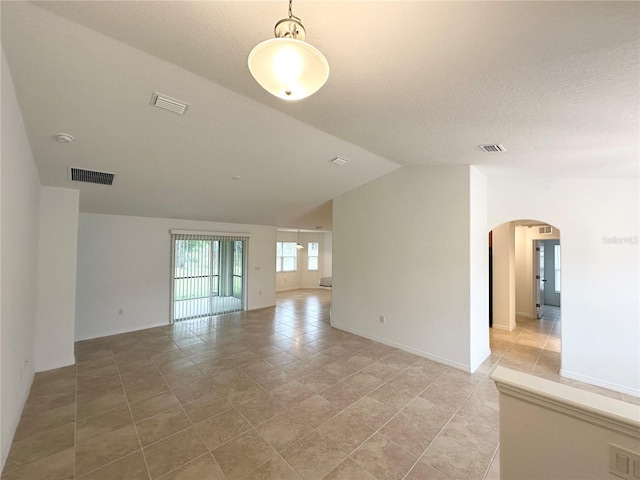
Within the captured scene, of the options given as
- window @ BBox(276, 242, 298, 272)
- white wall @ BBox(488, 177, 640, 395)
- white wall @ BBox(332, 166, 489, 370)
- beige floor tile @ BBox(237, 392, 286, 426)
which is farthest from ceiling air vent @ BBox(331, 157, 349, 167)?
window @ BBox(276, 242, 298, 272)

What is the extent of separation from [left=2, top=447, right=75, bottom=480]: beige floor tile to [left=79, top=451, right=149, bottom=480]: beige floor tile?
7.3 inches

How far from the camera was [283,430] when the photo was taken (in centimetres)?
254

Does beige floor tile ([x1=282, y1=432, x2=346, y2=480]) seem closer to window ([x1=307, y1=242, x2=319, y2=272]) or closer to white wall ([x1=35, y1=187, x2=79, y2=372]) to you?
white wall ([x1=35, y1=187, x2=79, y2=372])

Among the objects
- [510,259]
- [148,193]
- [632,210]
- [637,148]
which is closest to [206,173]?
[148,193]

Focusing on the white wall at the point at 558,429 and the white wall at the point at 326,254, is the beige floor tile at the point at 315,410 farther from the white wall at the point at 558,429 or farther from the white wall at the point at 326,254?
the white wall at the point at 326,254

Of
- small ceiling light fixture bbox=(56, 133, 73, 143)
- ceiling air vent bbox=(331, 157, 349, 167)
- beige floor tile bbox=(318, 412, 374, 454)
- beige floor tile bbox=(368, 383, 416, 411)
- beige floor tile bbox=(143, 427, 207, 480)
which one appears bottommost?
beige floor tile bbox=(368, 383, 416, 411)

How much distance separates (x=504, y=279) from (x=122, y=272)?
7.98m

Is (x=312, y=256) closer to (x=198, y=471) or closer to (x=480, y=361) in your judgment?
(x=480, y=361)

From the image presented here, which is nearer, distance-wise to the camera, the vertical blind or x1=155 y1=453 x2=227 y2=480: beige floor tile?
x1=155 y1=453 x2=227 y2=480: beige floor tile

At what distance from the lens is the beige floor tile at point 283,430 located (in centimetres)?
239

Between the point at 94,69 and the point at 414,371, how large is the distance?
4.73 metres

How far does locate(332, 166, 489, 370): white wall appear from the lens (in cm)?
393

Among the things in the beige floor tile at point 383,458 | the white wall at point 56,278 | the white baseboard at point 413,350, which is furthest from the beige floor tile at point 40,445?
the white baseboard at point 413,350

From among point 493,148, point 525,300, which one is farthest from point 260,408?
point 525,300
